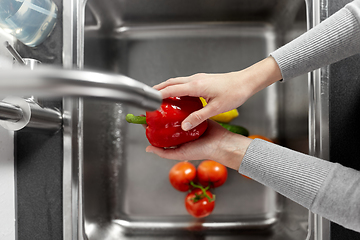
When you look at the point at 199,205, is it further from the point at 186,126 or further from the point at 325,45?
the point at 325,45

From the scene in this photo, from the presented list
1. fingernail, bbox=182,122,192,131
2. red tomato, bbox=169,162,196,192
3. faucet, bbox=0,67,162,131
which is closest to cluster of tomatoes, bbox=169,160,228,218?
red tomato, bbox=169,162,196,192

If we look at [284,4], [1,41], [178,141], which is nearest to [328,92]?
[284,4]

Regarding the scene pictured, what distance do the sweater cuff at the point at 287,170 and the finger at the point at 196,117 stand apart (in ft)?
0.43

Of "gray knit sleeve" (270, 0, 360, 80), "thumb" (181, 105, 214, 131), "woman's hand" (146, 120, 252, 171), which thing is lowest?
"woman's hand" (146, 120, 252, 171)

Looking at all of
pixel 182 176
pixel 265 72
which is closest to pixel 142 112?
pixel 182 176

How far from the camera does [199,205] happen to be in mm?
784

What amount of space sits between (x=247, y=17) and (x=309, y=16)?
0.23m

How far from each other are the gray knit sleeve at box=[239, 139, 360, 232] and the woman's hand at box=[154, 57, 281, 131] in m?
0.12

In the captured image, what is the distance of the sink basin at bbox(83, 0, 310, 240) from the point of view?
0.82m

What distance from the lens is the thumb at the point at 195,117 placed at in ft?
1.64

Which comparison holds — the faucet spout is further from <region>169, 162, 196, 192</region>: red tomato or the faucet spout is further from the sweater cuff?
<region>169, 162, 196, 192</region>: red tomato

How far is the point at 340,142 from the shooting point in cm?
66

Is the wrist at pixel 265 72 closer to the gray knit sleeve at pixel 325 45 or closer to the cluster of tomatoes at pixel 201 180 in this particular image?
the gray knit sleeve at pixel 325 45

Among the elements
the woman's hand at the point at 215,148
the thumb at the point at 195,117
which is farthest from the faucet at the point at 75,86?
the woman's hand at the point at 215,148
